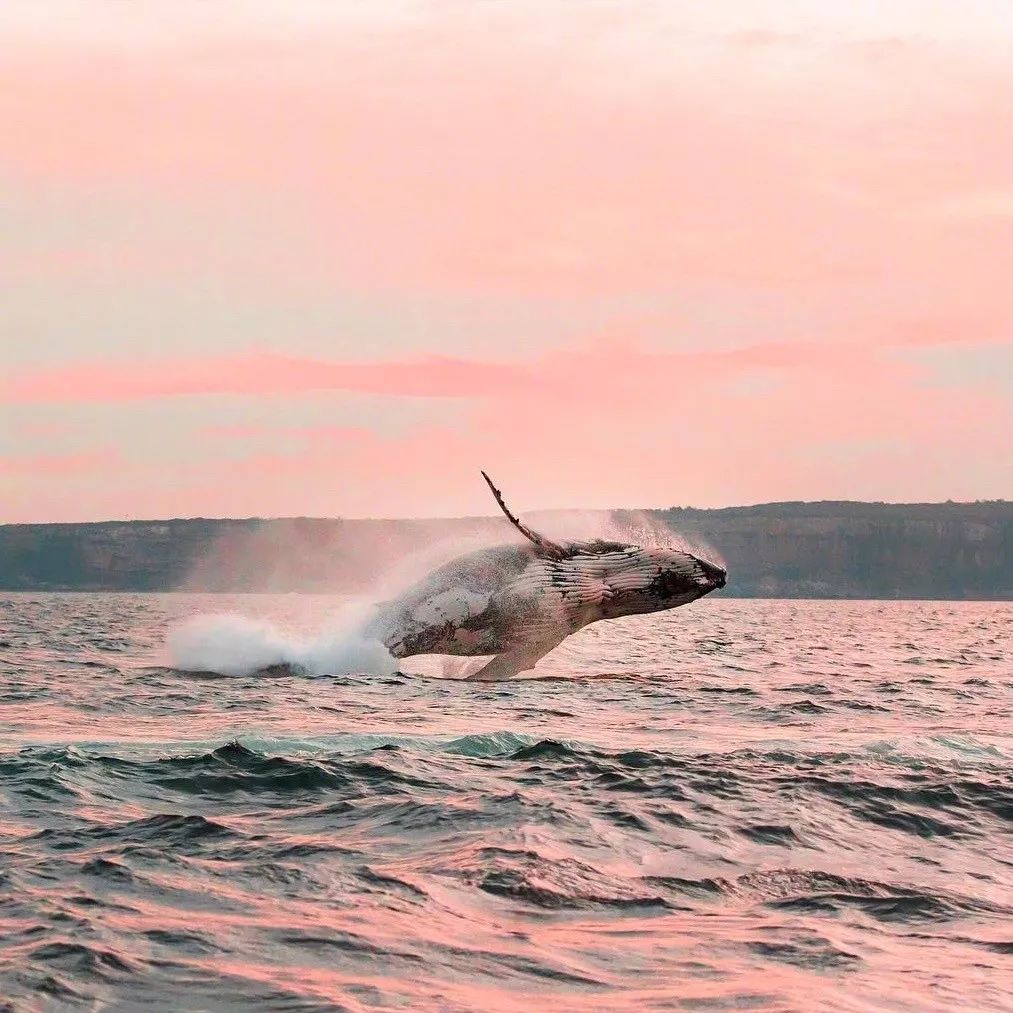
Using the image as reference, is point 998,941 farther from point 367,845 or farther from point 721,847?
point 367,845

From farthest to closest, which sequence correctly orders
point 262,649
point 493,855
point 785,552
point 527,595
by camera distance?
point 785,552, point 262,649, point 527,595, point 493,855

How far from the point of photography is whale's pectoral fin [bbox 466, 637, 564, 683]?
18406 mm

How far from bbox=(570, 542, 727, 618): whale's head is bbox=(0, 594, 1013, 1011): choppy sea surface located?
4.90ft

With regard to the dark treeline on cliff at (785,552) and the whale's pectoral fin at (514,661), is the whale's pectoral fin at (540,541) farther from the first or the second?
the dark treeline on cliff at (785,552)

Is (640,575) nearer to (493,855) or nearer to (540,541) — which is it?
(540,541)

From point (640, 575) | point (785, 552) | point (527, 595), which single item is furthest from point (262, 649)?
point (785, 552)

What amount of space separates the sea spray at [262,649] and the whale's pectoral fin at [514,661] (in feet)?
4.00

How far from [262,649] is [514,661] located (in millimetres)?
4561

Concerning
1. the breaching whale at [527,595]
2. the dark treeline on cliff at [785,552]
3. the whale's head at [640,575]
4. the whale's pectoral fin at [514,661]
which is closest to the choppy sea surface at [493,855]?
the whale's pectoral fin at [514,661]

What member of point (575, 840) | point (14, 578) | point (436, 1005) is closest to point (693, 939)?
point (436, 1005)

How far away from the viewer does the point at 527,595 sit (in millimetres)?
17797

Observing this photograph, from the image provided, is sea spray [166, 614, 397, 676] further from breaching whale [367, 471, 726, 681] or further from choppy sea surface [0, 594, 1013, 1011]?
choppy sea surface [0, 594, 1013, 1011]

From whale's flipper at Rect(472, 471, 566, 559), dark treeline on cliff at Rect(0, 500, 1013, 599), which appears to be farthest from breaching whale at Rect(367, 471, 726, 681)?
dark treeline on cliff at Rect(0, 500, 1013, 599)

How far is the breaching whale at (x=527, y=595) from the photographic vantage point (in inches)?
702
